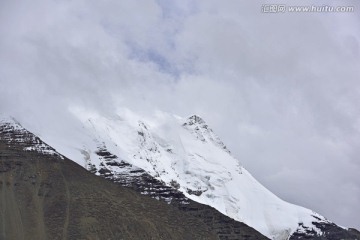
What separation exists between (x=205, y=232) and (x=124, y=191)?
2455 centimetres

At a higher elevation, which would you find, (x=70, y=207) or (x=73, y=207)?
(x=73, y=207)

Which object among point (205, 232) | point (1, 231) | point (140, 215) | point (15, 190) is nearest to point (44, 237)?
point (1, 231)

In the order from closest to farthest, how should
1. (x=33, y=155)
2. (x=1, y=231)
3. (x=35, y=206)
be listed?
(x=1, y=231)
(x=35, y=206)
(x=33, y=155)

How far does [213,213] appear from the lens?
17875 centimetres

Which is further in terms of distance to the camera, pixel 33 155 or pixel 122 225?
pixel 33 155

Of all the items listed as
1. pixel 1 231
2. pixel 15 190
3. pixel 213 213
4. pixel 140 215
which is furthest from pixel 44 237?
pixel 213 213

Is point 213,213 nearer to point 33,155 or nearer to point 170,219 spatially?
point 170,219

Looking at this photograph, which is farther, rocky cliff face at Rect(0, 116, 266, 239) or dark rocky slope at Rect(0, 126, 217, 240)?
rocky cliff face at Rect(0, 116, 266, 239)

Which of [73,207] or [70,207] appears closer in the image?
[70,207]

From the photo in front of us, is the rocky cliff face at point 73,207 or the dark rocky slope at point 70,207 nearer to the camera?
the dark rocky slope at point 70,207

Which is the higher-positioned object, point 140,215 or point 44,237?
point 140,215

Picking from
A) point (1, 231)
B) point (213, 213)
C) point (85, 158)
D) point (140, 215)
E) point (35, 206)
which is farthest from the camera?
point (85, 158)

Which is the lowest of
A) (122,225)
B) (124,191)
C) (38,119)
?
(122,225)

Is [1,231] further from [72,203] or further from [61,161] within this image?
[61,161]
